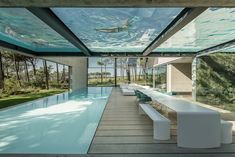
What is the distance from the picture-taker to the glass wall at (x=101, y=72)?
29.3m

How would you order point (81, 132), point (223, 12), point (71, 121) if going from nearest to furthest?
point (223, 12) → point (81, 132) → point (71, 121)

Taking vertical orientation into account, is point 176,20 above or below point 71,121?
above

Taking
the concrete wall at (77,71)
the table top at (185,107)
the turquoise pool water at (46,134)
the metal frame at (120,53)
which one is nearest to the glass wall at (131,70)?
the concrete wall at (77,71)

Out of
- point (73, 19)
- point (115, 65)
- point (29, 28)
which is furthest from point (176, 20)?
point (115, 65)

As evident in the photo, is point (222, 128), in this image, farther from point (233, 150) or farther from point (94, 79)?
point (94, 79)

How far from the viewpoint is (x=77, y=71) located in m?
23.7

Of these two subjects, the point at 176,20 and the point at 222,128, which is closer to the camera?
the point at 222,128

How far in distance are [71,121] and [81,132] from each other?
62.7 inches

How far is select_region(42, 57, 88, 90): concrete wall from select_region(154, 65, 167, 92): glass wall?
6.51 metres

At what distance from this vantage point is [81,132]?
227 inches

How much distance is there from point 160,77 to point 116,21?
16.6 m

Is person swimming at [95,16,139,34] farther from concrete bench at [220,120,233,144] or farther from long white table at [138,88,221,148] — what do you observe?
concrete bench at [220,120,233,144]

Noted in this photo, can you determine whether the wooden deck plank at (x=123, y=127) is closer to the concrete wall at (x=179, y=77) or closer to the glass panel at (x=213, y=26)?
the glass panel at (x=213, y=26)

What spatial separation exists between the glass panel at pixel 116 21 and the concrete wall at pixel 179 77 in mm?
10786
